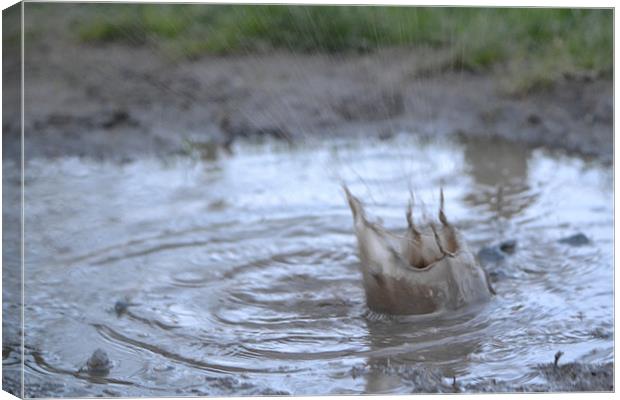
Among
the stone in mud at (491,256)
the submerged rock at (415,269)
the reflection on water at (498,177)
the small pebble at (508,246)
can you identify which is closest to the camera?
the submerged rock at (415,269)

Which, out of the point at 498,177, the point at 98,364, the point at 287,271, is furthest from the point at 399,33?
the point at 98,364

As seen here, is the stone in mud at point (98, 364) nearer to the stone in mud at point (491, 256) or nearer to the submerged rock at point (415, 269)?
the submerged rock at point (415, 269)

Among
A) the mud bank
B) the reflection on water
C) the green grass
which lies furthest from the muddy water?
the green grass

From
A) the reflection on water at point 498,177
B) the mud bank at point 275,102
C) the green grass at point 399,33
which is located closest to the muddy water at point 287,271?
the reflection on water at point 498,177

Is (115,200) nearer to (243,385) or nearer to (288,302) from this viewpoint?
(288,302)

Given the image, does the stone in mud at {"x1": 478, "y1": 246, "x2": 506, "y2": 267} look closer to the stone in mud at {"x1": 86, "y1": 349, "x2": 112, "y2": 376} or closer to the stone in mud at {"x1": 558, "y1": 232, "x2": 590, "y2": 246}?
the stone in mud at {"x1": 558, "y1": 232, "x2": 590, "y2": 246}

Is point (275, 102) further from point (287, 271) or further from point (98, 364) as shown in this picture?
point (98, 364)
